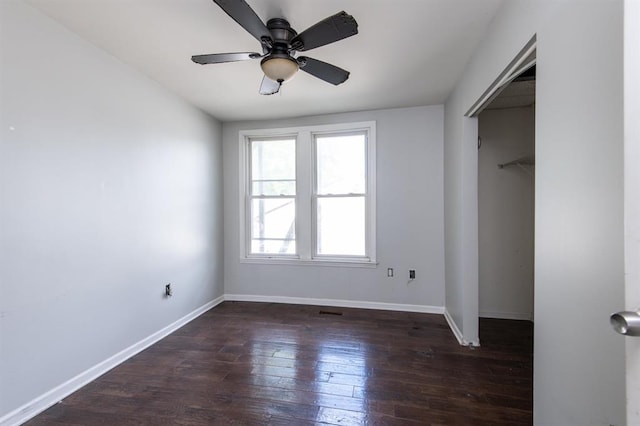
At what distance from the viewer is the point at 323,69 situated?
6.64ft

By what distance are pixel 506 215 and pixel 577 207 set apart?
2535mm

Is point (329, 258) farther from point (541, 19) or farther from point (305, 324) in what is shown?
point (541, 19)

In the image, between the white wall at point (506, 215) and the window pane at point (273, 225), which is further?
the window pane at point (273, 225)

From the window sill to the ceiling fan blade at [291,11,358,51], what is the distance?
8.63ft

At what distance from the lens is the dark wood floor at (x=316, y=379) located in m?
1.75

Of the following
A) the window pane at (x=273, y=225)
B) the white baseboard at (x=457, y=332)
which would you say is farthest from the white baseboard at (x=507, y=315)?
the window pane at (x=273, y=225)

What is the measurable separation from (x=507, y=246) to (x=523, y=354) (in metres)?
1.27

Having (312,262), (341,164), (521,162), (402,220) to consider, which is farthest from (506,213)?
(312,262)

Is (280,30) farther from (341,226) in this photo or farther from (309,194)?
(341,226)

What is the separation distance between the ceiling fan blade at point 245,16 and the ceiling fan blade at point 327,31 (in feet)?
0.66

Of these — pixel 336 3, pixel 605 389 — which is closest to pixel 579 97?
pixel 605 389

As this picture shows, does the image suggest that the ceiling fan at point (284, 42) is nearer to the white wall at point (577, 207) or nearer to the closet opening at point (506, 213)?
the white wall at point (577, 207)

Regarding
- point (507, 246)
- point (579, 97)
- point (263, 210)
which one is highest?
point (579, 97)

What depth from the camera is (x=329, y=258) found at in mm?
3807
